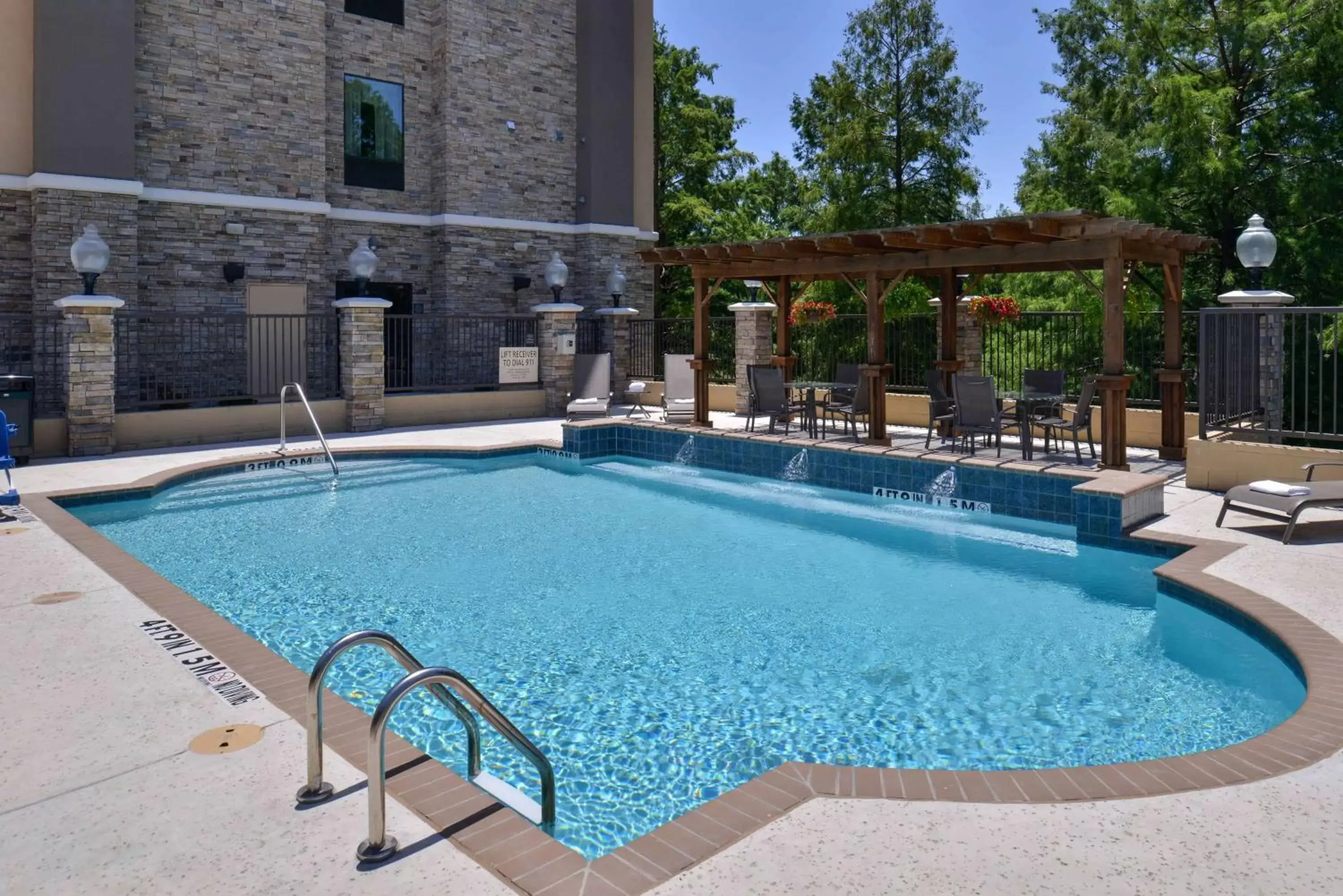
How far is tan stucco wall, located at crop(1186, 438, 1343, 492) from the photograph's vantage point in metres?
8.32

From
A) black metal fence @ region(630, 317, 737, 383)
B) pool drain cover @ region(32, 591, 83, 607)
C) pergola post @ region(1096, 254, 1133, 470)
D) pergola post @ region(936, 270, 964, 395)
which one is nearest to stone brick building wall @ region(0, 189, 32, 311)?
black metal fence @ region(630, 317, 737, 383)

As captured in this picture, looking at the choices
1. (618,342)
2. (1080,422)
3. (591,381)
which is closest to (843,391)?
(1080,422)

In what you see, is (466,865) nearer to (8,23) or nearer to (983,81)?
(8,23)

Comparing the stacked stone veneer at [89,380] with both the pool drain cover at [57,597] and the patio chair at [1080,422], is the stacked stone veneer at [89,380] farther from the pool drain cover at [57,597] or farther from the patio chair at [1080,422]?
the patio chair at [1080,422]

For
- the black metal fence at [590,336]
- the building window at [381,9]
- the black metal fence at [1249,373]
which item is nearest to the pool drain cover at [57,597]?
the black metal fence at [1249,373]

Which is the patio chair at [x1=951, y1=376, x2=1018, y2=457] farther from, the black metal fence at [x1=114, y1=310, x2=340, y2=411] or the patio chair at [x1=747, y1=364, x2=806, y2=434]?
the black metal fence at [x1=114, y1=310, x2=340, y2=411]

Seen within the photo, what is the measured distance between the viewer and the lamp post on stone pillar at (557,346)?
17.0 m

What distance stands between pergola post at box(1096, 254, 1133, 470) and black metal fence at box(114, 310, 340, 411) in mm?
10979

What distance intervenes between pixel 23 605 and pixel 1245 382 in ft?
36.9

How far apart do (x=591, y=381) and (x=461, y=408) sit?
232 centimetres

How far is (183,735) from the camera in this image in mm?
3652

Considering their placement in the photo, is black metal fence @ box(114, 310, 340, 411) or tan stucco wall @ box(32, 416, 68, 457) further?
black metal fence @ box(114, 310, 340, 411)

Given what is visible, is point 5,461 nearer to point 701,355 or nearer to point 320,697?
point 320,697

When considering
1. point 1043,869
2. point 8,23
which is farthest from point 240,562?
point 8,23
